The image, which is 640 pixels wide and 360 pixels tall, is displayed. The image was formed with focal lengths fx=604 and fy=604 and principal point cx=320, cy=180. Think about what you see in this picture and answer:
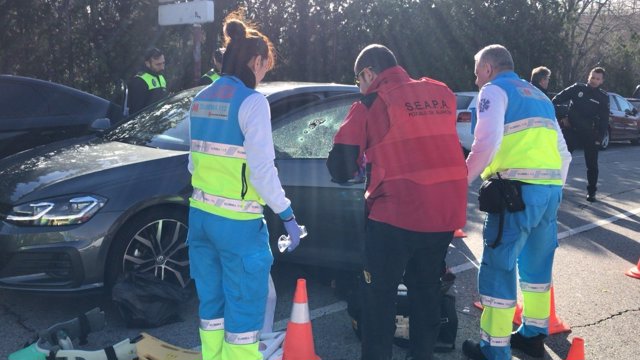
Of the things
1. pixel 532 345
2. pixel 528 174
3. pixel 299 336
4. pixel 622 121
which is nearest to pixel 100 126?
pixel 299 336

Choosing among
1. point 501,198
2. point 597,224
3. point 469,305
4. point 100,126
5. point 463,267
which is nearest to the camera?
point 501,198

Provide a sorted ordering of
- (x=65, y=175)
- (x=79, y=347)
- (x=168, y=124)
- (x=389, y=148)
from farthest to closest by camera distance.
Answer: (x=168, y=124) < (x=65, y=175) < (x=79, y=347) < (x=389, y=148)

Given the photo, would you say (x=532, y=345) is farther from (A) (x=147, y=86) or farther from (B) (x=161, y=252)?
(A) (x=147, y=86)

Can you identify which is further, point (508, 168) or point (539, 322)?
point (539, 322)

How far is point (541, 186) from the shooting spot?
11.2 feet

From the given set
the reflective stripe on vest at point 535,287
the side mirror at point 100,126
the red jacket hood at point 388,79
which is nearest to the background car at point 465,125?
the side mirror at point 100,126

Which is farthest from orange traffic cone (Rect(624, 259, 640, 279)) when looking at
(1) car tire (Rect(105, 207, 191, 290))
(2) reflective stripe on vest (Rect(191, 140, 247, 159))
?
(2) reflective stripe on vest (Rect(191, 140, 247, 159))

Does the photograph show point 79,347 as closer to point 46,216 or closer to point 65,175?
point 46,216

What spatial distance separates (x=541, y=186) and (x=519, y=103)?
19.2 inches

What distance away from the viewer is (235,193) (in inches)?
107

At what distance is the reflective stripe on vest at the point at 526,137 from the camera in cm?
338

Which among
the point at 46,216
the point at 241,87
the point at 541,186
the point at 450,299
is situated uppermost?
the point at 241,87

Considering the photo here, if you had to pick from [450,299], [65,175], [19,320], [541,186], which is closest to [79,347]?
[19,320]

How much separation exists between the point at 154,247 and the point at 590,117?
6.61m
